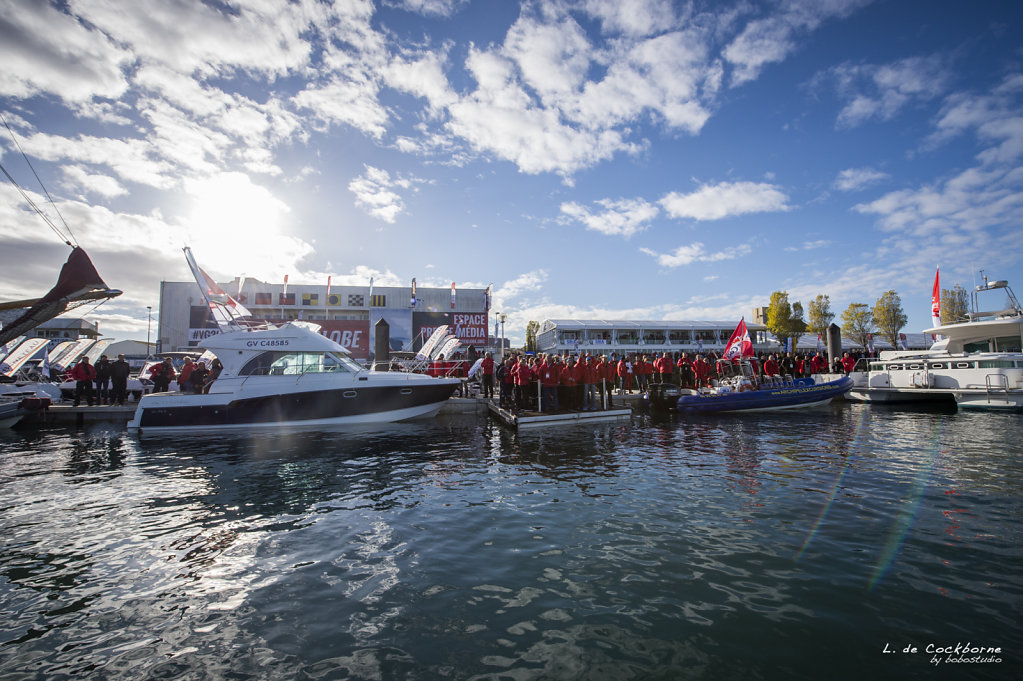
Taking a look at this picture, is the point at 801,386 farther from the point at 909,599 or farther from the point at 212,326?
the point at 212,326

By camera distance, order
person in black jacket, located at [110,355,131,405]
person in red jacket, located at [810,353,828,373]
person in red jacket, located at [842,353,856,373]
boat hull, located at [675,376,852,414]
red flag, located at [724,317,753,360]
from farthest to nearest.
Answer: person in red jacket, located at [810,353,828,373] → person in red jacket, located at [842,353,856,373] → person in black jacket, located at [110,355,131,405] → red flag, located at [724,317,753,360] → boat hull, located at [675,376,852,414]

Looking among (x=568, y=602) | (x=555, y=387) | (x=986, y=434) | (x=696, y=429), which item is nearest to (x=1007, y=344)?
(x=986, y=434)

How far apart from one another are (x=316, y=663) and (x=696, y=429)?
46.1 ft

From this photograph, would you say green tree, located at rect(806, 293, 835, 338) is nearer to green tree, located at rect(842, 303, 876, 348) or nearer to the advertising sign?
green tree, located at rect(842, 303, 876, 348)

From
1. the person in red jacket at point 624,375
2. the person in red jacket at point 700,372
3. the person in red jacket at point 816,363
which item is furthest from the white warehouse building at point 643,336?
the person in red jacket at point 700,372

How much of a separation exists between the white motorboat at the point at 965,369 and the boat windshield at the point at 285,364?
25.2 metres

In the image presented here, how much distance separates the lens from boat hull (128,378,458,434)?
14891 millimetres

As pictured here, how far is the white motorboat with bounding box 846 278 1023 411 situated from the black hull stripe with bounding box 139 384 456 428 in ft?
76.4

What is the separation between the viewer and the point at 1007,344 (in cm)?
2202

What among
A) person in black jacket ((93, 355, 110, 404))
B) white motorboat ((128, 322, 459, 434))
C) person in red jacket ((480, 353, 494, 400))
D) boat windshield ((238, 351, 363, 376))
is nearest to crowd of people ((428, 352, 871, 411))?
person in red jacket ((480, 353, 494, 400))

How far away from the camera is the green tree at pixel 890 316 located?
177 feet

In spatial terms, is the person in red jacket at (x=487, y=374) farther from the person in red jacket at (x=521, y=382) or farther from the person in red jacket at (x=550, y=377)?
the person in red jacket at (x=550, y=377)

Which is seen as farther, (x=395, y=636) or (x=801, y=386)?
(x=801, y=386)

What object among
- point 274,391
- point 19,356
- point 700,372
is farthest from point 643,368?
point 19,356
